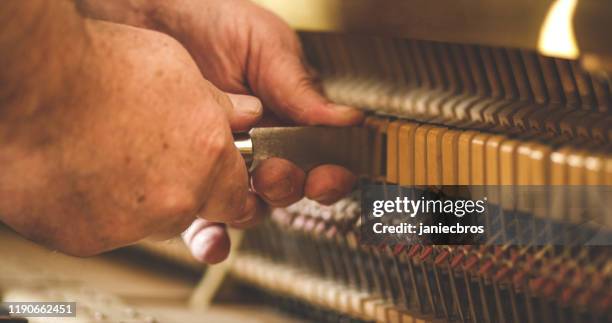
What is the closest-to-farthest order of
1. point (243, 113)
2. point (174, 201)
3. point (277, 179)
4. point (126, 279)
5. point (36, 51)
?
point (36, 51), point (174, 201), point (243, 113), point (277, 179), point (126, 279)

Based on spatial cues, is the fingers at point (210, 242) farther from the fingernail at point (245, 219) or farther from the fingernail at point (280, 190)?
the fingernail at point (280, 190)

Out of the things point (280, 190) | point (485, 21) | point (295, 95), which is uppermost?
point (485, 21)

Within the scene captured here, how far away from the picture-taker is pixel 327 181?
1765mm

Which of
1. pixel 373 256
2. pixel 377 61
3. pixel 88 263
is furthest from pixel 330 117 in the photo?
pixel 88 263

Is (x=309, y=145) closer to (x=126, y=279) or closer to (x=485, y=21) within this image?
(x=485, y=21)

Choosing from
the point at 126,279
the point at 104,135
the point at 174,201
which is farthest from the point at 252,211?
the point at 126,279

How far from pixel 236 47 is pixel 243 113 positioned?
399 mm

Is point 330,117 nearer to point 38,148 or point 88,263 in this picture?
point 38,148

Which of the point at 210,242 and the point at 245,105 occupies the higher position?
the point at 245,105

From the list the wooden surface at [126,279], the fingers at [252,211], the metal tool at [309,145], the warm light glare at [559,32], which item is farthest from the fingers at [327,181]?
the wooden surface at [126,279]

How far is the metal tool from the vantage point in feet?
5.21

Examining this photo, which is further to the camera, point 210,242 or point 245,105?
point 210,242

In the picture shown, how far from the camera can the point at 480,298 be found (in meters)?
1.69

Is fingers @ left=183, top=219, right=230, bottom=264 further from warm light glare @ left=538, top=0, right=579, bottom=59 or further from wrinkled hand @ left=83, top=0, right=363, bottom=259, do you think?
warm light glare @ left=538, top=0, right=579, bottom=59
